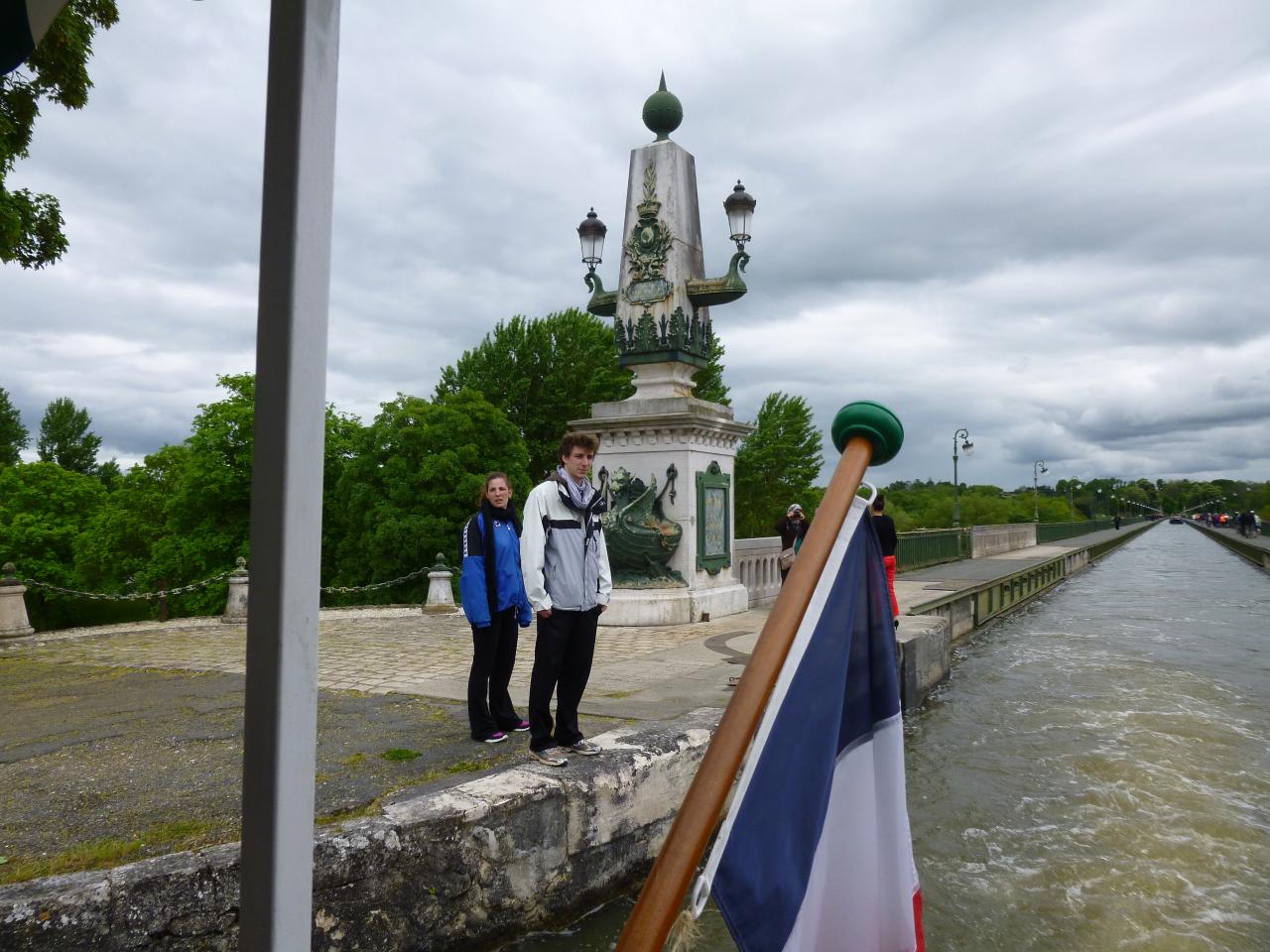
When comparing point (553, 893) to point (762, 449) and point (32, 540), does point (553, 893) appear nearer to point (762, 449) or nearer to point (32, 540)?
point (762, 449)

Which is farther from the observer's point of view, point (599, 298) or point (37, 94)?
point (599, 298)

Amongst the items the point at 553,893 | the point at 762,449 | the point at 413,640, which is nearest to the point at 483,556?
the point at 553,893

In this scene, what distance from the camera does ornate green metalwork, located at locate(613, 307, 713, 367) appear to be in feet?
43.8

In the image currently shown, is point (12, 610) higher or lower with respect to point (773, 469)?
lower

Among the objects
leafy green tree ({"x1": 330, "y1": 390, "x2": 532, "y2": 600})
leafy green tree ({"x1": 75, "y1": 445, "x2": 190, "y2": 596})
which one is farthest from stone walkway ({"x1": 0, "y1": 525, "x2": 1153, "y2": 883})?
leafy green tree ({"x1": 75, "y1": 445, "x2": 190, "y2": 596})

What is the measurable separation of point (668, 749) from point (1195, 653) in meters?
12.1

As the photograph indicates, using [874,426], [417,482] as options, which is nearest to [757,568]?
[874,426]

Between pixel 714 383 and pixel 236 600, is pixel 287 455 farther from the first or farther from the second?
pixel 714 383

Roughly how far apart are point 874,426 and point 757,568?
46.4 ft

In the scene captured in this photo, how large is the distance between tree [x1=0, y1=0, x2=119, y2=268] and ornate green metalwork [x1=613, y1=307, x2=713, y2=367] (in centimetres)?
749

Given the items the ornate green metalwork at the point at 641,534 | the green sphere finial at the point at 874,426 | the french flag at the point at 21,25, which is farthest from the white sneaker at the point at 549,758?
the ornate green metalwork at the point at 641,534

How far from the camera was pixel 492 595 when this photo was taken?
18.6 ft

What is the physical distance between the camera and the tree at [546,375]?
1455 inches

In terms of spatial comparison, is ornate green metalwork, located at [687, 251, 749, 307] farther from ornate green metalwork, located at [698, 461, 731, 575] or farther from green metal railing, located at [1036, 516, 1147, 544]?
green metal railing, located at [1036, 516, 1147, 544]
